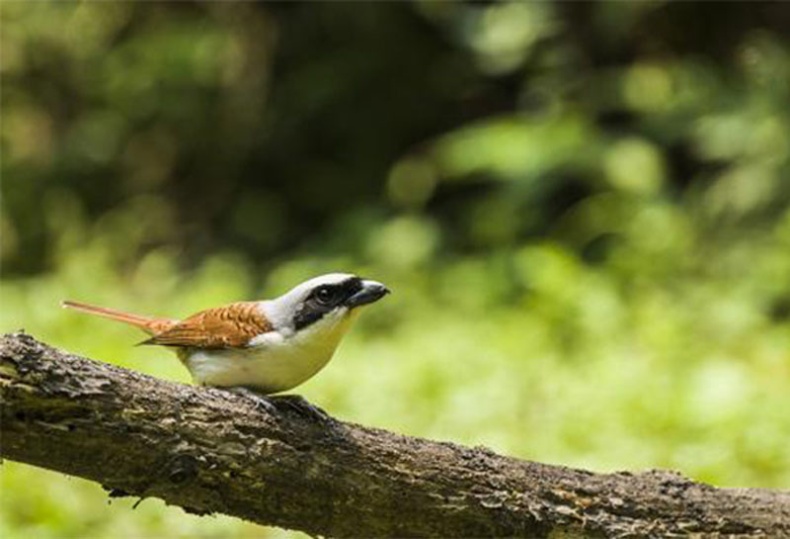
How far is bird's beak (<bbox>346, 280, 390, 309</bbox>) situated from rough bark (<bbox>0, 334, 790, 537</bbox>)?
28 centimetres

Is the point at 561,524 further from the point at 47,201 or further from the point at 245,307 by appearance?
the point at 47,201

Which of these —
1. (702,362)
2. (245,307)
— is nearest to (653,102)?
(702,362)

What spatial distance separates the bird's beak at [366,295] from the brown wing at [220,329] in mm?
211

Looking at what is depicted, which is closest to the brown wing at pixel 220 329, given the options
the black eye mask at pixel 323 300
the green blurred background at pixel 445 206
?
the black eye mask at pixel 323 300

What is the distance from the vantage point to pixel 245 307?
3756 mm

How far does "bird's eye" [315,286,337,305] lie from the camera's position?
3547 mm

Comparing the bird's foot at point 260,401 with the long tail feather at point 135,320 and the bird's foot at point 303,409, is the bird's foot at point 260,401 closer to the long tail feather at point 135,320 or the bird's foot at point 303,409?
the bird's foot at point 303,409

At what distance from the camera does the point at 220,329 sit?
3711 millimetres

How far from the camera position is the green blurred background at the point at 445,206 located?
20.7 feet

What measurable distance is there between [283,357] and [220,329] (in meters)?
0.25

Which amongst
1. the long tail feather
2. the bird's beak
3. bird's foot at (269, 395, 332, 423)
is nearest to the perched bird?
the bird's beak

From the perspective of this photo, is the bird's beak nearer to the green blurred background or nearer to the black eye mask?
the black eye mask

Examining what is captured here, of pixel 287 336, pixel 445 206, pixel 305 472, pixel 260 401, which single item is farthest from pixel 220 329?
pixel 445 206

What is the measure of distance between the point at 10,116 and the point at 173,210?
62.9 inches
